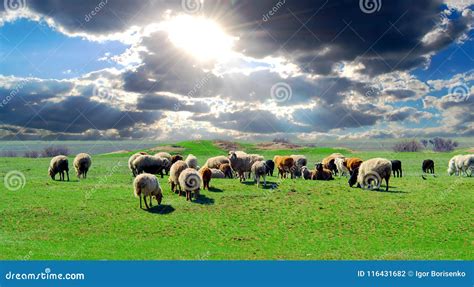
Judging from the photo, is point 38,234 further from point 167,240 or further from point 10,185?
point 10,185

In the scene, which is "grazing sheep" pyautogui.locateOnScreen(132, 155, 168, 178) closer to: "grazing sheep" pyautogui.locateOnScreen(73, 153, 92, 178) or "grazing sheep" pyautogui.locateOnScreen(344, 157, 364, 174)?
"grazing sheep" pyautogui.locateOnScreen(73, 153, 92, 178)

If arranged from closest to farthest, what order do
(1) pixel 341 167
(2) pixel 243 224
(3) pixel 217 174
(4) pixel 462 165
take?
(2) pixel 243 224 → (3) pixel 217 174 → (1) pixel 341 167 → (4) pixel 462 165

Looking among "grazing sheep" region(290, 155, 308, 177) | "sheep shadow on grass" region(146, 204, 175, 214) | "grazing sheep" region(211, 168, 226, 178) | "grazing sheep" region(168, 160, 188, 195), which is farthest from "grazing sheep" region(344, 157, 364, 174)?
"sheep shadow on grass" region(146, 204, 175, 214)

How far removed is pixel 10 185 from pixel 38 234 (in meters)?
15.5

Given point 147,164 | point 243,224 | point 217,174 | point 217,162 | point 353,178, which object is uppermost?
point 217,162

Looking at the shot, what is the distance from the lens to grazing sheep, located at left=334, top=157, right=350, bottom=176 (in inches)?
2007

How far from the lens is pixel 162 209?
29.5 metres

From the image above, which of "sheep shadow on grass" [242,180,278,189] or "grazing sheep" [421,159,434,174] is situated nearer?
"sheep shadow on grass" [242,180,278,189]

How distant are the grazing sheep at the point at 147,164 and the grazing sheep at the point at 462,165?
37.0m

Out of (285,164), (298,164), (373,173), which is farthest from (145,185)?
(298,164)

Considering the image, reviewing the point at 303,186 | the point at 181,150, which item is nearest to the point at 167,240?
the point at 303,186

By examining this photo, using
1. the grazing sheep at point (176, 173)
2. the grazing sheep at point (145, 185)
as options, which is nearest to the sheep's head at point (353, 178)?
the grazing sheep at point (176, 173)

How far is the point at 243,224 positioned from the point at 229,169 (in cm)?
1796

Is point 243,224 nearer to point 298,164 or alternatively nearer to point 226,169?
point 226,169
